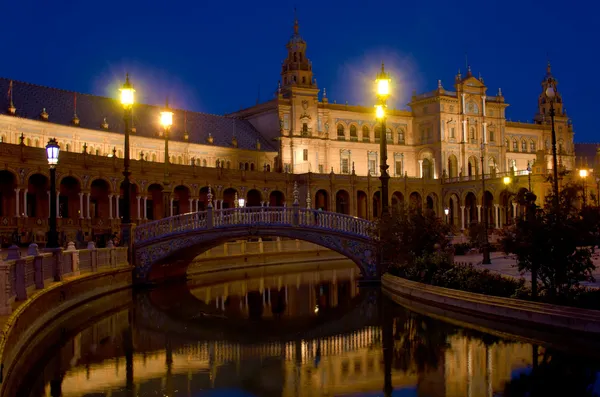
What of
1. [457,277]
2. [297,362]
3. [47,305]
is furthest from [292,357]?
[457,277]

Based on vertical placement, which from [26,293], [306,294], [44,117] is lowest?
[306,294]

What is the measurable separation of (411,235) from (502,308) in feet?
26.2

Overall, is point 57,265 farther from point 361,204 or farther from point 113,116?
point 361,204

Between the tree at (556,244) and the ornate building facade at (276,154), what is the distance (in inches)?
723

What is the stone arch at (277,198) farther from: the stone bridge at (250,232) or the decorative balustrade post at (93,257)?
the decorative balustrade post at (93,257)

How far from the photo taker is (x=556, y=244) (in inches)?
669

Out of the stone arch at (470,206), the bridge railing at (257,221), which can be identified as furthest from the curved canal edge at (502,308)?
the stone arch at (470,206)

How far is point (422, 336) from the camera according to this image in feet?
58.2

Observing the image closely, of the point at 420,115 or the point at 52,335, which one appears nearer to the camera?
the point at 52,335

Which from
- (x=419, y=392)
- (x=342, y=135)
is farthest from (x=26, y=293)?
(x=342, y=135)

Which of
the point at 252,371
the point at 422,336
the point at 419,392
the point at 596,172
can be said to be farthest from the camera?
the point at 596,172

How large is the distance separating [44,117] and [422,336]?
50.2 m

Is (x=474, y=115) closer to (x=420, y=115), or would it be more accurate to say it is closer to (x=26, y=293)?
(x=420, y=115)

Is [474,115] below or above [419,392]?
above
